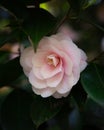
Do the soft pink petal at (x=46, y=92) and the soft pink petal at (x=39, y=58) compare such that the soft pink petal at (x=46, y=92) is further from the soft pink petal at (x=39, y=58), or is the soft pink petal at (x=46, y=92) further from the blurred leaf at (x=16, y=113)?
the blurred leaf at (x=16, y=113)

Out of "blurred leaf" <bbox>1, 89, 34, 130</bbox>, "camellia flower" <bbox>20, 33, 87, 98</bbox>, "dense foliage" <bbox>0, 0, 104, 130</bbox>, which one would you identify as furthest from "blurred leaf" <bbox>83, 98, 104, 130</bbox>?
"camellia flower" <bbox>20, 33, 87, 98</bbox>

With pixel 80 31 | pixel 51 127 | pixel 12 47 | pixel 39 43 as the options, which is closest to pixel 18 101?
pixel 51 127

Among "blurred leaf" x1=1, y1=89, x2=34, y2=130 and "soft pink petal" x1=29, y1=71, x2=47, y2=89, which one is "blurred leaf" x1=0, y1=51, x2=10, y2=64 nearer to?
"blurred leaf" x1=1, y1=89, x2=34, y2=130

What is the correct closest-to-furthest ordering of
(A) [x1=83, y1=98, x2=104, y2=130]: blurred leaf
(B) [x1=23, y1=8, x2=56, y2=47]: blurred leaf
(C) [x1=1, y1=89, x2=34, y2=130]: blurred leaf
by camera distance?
(B) [x1=23, y1=8, x2=56, y2=47]: blurred leaf → (C) [x1=1, y1=89, x2=34, y2=130]: blurred leaf → (A) [x1=83, y1=98, x2=104, y2=130]: blurred leaf

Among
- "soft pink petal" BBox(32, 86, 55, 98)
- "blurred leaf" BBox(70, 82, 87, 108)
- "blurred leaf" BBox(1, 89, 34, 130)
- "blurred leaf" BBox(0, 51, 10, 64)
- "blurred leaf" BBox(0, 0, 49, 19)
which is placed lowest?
"blurred leaf" BBox(0, 51, 10, 64)

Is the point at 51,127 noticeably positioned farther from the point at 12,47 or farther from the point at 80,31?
the point at 80,31

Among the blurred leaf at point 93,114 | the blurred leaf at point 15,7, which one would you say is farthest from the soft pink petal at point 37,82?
the blurred leaf at point 93,114

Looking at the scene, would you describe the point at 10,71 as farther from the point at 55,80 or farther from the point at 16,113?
the point at 55,80
